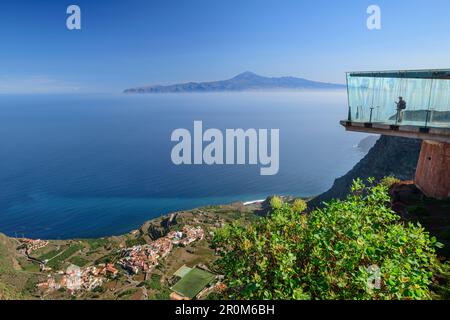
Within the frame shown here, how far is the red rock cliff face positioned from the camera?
1836 centimetres

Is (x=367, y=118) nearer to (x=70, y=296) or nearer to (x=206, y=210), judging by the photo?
(x=70, y=296)

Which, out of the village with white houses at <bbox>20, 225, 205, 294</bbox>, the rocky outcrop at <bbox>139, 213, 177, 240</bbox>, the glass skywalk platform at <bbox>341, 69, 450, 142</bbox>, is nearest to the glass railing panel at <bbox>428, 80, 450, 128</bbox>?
the glass skywalk platform at <bbox>341, 69, 450, 142</bbox>

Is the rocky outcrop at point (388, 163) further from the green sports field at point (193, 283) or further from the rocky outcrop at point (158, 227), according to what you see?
the rocky outcrop at point (158, 227)

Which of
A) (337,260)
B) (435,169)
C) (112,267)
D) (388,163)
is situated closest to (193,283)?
(112,267)

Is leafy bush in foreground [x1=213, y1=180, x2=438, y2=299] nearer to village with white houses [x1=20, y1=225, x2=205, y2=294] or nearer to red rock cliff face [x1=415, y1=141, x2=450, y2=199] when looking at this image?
red rock cliff face [x1=415, y1=141, x2=450, y2=199]

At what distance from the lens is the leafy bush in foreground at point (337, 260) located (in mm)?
7883

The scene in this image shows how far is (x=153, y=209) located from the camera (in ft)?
495

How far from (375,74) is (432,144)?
716 centimetres

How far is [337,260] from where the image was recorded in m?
9.18

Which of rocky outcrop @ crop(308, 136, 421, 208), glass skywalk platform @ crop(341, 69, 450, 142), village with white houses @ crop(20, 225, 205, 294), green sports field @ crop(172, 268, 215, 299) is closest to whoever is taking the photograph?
glass skywalk platform @ crop(341, 69, 450, 142)

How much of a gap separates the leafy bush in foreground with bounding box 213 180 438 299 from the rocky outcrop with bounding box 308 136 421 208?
82333 millimetres

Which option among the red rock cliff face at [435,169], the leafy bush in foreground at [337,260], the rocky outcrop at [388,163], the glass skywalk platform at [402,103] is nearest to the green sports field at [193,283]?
the rocky outcrop at [388,163]
